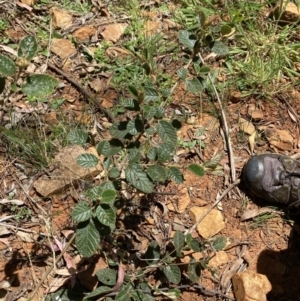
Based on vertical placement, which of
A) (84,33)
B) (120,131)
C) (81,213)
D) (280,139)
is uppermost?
(120,131)

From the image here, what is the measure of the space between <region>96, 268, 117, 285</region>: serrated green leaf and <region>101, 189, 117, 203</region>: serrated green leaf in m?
0.40

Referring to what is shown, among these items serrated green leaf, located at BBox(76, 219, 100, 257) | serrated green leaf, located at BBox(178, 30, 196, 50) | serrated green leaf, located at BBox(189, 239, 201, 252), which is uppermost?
serrated green leaf, located at BBox(178, 30, 196, 50)

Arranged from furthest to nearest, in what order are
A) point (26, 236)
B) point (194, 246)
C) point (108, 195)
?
point (26, 236) < point (194, 246) < point (108, 195)

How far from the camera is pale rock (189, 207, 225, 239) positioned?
2008 millimetres

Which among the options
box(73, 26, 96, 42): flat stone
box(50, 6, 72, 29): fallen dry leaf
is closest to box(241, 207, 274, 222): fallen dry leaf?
box(73, 26, 96, 42): flat stone

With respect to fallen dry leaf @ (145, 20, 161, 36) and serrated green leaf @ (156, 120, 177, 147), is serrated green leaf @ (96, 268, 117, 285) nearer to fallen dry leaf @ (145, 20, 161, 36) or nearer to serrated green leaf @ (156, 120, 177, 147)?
serrated green leaf @ (156, 120, 177, 147)

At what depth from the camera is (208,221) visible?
6.68 ft

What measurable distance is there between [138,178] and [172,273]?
42 centimetres

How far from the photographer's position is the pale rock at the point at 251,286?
71.2 inches

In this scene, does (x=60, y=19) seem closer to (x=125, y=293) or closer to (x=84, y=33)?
(x=84, y=33)

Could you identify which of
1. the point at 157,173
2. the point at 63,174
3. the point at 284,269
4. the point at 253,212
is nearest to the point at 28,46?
the point at 157,173

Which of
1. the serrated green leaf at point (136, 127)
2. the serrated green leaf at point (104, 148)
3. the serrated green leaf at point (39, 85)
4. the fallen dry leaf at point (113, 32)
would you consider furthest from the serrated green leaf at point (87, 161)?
the fallen dry leaf at point (113, 32)

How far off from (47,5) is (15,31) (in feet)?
0.78

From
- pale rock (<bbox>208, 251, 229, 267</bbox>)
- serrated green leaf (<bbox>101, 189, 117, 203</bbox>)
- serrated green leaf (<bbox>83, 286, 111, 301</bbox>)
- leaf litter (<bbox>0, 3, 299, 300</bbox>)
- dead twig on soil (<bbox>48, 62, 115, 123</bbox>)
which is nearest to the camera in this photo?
serrated green leaf (<bbox>101, 189, 117, 203</bbox>)
